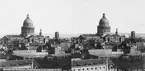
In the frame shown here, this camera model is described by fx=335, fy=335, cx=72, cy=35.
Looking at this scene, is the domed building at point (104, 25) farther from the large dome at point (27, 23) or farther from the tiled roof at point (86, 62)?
the tiled roof at point (86, 62)

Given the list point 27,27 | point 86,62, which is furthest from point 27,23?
point 86,62

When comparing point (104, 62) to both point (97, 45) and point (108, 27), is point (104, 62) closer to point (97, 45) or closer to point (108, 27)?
point (97, 45)

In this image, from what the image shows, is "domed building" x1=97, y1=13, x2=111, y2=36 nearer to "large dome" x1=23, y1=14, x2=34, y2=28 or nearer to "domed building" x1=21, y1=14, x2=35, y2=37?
"domed building" x1=21, y1=14, x2=35, y2=37

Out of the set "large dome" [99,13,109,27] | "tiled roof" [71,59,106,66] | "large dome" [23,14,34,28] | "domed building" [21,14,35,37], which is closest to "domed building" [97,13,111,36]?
"large dome" [99,13,109,27]

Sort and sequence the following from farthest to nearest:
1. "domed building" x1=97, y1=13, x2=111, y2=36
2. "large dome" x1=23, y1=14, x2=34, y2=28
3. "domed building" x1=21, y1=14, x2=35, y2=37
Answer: "domed building" x1=97, y1=13, x2=111, y2=36 → "domed building" x1=21, y1=14, x2=35, y2=37 → "large dome" x1=23, y1=14, x2=34, y2=28

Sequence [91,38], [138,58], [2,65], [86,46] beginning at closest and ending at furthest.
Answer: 1. [2,65]
2. [138,58]
3. [86,46]
4. [91,38]

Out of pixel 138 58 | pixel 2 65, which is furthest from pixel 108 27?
pixel 2 65

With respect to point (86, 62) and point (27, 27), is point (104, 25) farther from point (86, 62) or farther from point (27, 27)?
point (86, 62)

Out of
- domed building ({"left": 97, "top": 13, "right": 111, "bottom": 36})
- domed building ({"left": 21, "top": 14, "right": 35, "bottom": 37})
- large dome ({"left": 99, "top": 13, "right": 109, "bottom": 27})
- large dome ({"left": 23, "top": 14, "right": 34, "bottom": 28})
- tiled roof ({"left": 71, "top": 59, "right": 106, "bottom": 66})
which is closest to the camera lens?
tiled roof ({"left": 71, "top": 59, "right": 106, "bottom": 66})

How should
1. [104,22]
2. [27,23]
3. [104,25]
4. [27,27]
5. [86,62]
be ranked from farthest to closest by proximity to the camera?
[104,25]
[104,22]
[27,27]
[27,23]
[86,62]

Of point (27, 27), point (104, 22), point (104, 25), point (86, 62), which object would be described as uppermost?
point (104, 22)

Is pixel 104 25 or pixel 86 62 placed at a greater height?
pixel 104 25
